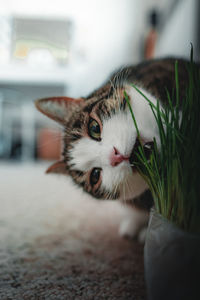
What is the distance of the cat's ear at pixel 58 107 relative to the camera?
2.02 ft

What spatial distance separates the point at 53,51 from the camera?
366 cm

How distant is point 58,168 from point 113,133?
0.29m

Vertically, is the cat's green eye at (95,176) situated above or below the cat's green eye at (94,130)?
below

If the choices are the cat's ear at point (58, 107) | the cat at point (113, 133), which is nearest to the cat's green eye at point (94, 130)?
the cat at point (113, 133)

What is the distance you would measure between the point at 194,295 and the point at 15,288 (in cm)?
29

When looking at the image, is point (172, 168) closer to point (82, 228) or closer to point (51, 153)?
point (82, 228)

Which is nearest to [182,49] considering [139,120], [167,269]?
[139,120]

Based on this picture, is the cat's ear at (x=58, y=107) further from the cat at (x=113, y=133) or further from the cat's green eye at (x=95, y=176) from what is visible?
the cat's green eye at (x=95, y=176)

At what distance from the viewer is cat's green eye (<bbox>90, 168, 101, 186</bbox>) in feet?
1.82

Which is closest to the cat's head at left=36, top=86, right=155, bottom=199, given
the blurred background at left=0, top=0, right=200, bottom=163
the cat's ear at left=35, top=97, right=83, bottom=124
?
the cat's ear at left=35, top=97, right=83, bottom=124

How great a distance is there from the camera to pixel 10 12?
12.0 ft

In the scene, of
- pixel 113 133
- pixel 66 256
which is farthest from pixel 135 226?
pixel 113 133

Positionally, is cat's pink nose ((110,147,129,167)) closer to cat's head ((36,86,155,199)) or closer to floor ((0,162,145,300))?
cat's head ((36,86,155,199))

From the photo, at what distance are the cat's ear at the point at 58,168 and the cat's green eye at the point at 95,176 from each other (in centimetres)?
14
